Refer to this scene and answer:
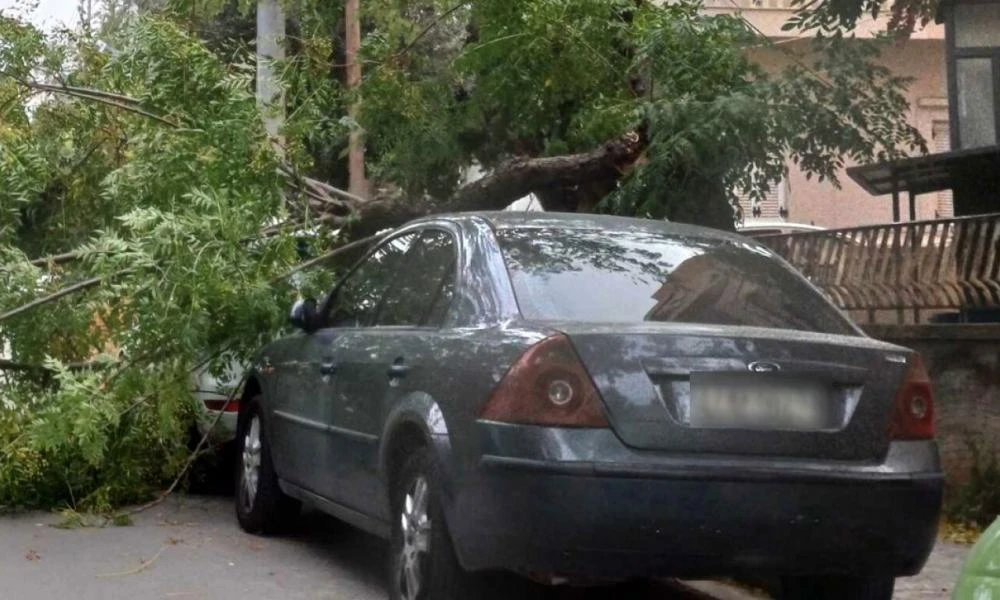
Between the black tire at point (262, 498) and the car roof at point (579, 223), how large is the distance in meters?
2.30

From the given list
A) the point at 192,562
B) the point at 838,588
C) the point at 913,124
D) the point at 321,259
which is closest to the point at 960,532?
the point at 838,588

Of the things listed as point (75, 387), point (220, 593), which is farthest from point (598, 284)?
point (75, 387)

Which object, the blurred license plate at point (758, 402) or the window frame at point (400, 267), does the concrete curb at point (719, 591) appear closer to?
the blurred license plate at point (758, 402)

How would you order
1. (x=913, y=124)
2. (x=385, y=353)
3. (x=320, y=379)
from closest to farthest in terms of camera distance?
(x=385, y=353)
(x=320, y=379)
(x=913, y=124)

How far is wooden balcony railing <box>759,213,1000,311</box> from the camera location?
31.1ft

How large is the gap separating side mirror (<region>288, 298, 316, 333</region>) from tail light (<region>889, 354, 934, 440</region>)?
337 centimetres

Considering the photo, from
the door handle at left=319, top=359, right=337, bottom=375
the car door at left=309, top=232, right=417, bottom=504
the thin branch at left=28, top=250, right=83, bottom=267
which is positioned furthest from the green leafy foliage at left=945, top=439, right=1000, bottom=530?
the thin branch at left=28, top=250, right=83, bottom=267

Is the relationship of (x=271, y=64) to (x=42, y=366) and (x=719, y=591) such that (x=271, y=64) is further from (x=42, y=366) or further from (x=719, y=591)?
(x=719, y=591)

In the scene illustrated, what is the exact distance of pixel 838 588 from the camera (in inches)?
247

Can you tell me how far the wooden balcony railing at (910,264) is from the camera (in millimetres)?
9469

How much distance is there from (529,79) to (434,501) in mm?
6261

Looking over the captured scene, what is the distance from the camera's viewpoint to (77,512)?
938 centimetres

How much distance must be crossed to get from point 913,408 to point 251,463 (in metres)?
4.32

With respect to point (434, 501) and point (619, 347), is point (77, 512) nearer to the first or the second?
point (434, 501)
